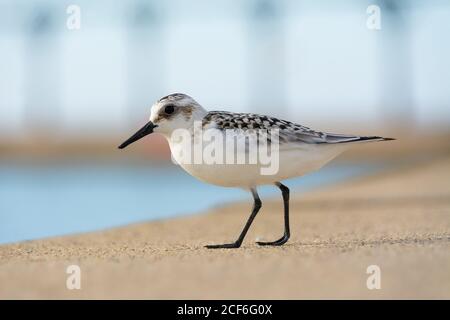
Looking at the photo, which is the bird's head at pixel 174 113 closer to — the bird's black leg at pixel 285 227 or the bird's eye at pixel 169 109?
the bird's eye at pixel 169 109

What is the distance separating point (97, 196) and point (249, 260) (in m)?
9.47

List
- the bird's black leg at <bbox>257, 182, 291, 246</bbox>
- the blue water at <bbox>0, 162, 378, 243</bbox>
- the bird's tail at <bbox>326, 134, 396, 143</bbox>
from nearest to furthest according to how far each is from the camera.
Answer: the bird's tail at <bbox>326, 134, 396, 143</bbox> → the bird's black leg at <bbox>257, 182, 291, 246</bbox> → the blue water at <bbox>0, 162, 378, 243</bbox>

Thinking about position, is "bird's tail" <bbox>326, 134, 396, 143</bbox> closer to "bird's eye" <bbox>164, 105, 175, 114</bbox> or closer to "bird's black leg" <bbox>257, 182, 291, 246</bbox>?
"bird's black leg" <bbox>257, 182, 291, 246</bbox>

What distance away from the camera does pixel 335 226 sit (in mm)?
8016

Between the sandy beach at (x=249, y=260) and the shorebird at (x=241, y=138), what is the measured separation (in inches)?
A: 22.5

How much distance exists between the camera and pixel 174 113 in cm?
615

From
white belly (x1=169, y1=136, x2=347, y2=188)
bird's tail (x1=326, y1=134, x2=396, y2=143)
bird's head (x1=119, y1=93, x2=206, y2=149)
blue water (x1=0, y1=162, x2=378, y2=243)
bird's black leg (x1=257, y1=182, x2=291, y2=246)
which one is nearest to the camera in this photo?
white belly (x1=169, y1=136, x2=347, y2=188)

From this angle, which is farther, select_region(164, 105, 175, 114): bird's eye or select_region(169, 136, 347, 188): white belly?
select_region(164, 105, 175, 114): bird's eye

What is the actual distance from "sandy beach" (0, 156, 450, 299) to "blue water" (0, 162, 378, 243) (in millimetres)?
1796

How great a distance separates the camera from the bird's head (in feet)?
20.1

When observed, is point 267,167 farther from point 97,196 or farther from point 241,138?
point 97,196

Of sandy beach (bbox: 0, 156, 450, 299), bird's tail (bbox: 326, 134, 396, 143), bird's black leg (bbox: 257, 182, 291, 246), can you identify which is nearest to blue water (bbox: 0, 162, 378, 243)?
sandy beach (bbox: 0, 156, 450, 299)
